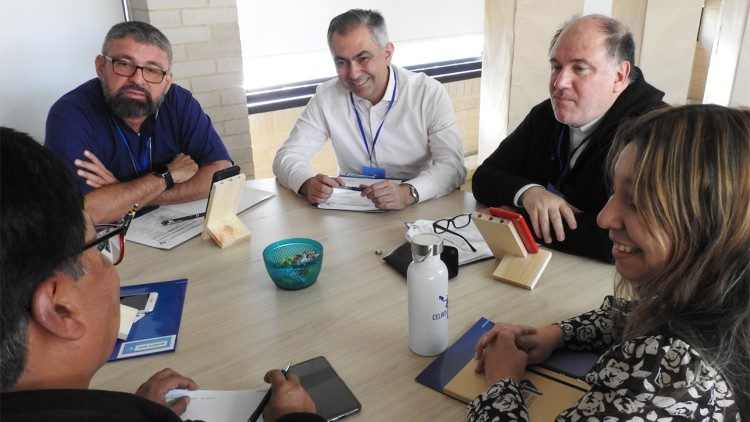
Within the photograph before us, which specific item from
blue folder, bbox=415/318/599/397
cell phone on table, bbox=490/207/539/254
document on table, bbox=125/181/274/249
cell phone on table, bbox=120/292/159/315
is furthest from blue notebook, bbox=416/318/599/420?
document on table, bbox=125/181/274/249

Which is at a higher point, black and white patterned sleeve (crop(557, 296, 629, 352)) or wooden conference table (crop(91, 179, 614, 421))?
black and white patterned sleeve (crop(557, 296, 629, 352))

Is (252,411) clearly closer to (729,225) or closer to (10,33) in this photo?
(729,225)

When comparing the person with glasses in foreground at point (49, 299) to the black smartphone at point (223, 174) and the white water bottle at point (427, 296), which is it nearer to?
the white water bottle at point (427, 296)

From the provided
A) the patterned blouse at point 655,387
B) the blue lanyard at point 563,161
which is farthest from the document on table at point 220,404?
the blue lanyard at point 563,161

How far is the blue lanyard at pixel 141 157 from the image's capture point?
2.20 metres

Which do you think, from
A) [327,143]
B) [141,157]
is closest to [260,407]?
[141,157]

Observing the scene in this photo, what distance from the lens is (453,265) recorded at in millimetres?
1453

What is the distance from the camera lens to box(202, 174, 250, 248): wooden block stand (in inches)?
64.7

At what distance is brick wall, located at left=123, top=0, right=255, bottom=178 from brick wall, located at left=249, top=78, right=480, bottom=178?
518mm

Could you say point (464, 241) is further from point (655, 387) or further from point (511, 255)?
point (655, 387)

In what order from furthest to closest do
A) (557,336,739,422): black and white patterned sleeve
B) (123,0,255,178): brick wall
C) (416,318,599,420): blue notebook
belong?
(123,0,255,178): brick wall → (416,318,599,420): blue notebook → (557,336,739,422): black and white patterned sleeve

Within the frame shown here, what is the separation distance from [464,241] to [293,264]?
1.73 feet

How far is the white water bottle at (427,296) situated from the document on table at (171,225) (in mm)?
902

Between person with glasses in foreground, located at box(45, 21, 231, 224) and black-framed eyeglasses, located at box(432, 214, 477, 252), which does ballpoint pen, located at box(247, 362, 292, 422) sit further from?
person with glasses in foreground, located at box(45, 21, 231, 224)
